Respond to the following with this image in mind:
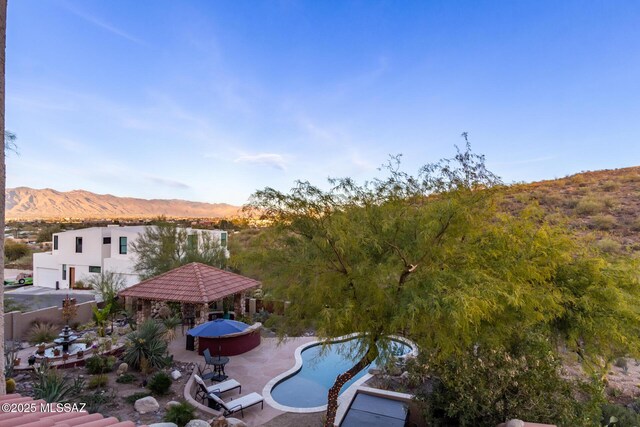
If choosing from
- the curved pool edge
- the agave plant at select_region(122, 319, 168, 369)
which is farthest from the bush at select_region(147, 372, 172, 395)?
the curved pool edge

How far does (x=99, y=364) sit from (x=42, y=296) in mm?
24614

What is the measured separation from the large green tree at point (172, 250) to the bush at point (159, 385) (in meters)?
14.0

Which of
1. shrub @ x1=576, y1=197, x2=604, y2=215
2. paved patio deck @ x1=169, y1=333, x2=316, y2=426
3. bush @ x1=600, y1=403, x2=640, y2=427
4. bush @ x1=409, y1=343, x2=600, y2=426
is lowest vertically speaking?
paved patio deck @ x1=169, y1=333, x2=316, y2=426

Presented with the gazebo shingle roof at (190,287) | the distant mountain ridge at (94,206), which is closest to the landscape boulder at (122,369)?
the gazebo shingle roof at (190,287)

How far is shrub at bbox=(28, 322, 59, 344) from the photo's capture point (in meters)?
15.9

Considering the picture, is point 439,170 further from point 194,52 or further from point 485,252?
point 194,52

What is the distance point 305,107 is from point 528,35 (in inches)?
551

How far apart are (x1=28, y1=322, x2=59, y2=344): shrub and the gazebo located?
129 inches

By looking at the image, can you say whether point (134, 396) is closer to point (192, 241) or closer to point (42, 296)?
point (192, 241)

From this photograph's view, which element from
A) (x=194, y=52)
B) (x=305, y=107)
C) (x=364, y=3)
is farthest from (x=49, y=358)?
(x=364, y=3)

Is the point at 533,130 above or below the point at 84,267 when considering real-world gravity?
above

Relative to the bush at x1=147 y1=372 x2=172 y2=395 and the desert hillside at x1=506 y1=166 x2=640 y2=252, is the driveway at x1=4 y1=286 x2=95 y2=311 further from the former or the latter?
the desert hillside at x1=506 y1=166 x2=640 y2=252

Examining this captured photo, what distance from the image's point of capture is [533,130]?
24.7 meters

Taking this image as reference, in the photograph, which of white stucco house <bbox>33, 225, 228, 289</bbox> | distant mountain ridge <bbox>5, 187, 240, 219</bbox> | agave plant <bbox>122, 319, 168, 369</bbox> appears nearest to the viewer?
agave plant <bbox>122, 319, 168, 369</bbox>
